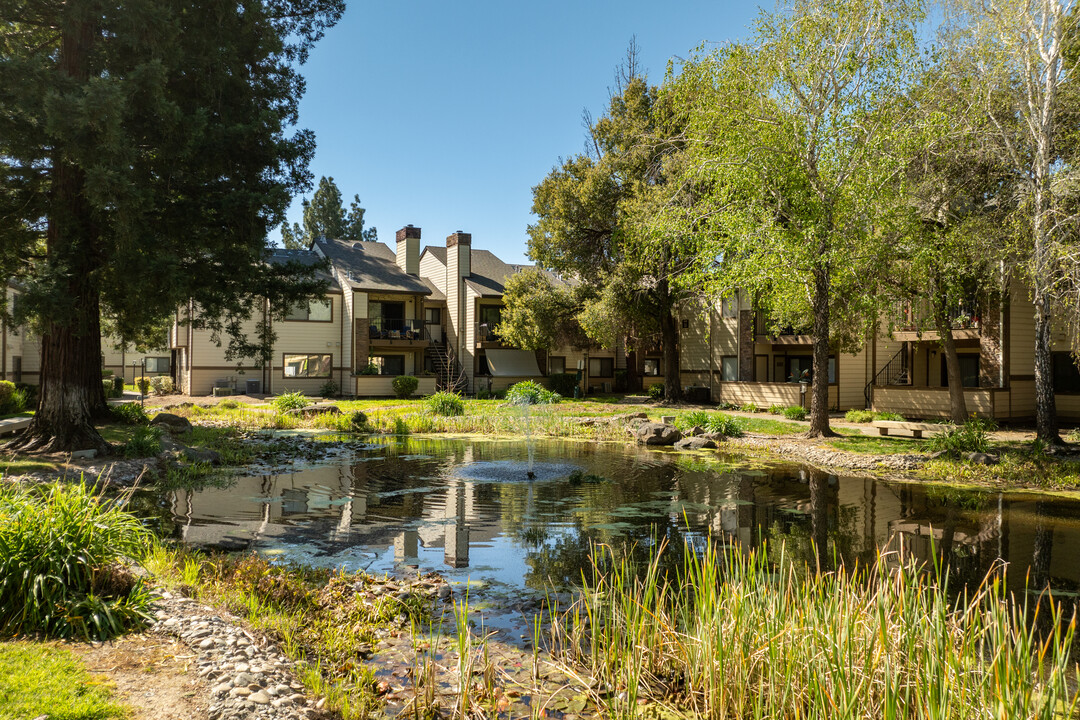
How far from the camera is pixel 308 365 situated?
3528 cm

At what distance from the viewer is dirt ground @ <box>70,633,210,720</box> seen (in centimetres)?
415

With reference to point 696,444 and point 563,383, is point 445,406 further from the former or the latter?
point 563,383

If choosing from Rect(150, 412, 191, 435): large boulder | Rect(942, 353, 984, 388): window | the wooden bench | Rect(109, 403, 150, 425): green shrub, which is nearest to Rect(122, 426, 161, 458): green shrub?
Rect(150, 412, 191, 435): large boulder

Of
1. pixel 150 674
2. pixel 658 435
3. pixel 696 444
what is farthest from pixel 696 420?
pixel 150 674

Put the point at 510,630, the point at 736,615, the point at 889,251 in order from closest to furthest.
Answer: the point at 736,615
the point at 510,630
the point at 889,251

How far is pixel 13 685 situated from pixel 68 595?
131cm

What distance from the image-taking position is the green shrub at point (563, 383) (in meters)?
37.3

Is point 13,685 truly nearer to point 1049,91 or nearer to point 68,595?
point 68,595

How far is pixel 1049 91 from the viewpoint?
14656 mm

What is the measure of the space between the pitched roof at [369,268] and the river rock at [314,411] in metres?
11.2

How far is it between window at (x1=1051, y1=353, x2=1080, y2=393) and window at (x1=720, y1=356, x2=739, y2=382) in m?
12.0

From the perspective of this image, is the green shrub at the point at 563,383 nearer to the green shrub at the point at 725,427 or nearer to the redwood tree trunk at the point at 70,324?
the green shrub at the point at 725,427

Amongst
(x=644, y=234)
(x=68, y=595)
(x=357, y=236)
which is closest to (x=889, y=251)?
(x=644, y=234)

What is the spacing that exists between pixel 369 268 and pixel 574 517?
29746 millimetres
